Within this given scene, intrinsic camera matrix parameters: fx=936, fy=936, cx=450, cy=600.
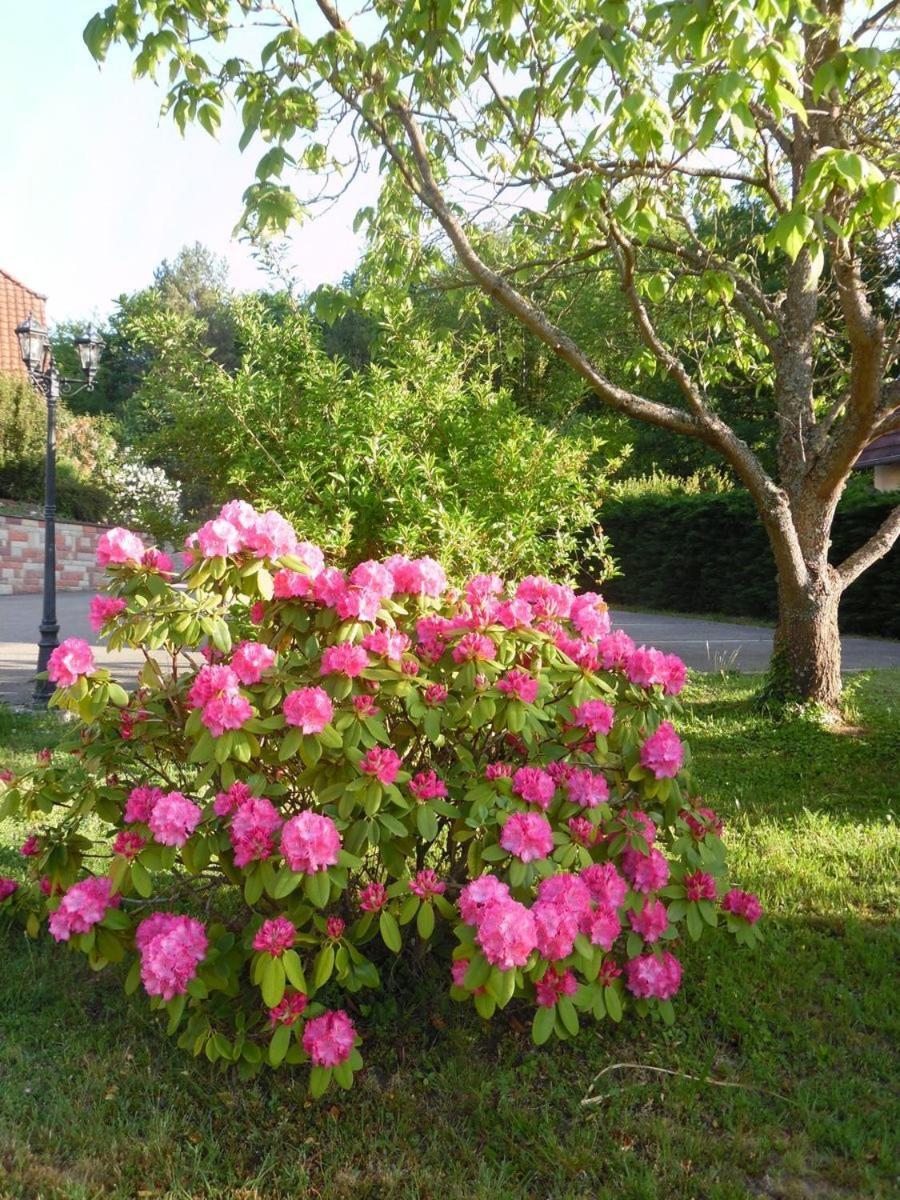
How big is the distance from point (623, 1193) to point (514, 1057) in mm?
558

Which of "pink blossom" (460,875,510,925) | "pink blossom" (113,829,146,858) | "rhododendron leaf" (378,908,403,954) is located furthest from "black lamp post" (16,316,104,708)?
"pink blossom" (460,875,510,925)

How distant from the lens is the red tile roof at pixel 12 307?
27.2m

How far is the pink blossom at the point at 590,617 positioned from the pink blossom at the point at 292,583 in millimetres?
776

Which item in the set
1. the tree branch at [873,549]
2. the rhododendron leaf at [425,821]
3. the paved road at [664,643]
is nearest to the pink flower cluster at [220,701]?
the rhododendron leaf at [425,821]

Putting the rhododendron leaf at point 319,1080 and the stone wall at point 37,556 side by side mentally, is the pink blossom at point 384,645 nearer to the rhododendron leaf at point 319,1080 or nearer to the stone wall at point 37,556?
the rhododendron leaf at point 319,1080

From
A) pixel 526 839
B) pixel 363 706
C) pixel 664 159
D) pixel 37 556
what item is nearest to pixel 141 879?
pixel 363 706

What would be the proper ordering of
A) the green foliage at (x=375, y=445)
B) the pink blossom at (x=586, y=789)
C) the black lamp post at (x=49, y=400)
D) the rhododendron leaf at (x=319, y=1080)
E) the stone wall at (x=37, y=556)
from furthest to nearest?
the stone wall at (x=37, y=556), the black lamp post at (x=49, y=400), the green foliage at (x=375, y=445), the pink blossom at (x=586, y=789), the rhododendron leaf at (x=319, y=1080)

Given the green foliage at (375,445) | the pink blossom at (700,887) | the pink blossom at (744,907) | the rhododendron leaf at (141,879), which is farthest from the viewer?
the green foliage at (375,445)

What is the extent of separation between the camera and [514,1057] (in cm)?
252

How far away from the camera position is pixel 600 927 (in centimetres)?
226

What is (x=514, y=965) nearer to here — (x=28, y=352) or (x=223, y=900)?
(x=223, y=900)

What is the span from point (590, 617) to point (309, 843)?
1053 millimetres

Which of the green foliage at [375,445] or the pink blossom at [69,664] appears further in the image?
the green foliage at [375,445]

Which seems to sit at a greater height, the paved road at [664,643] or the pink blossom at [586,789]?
the pink blossom at [586,789]
